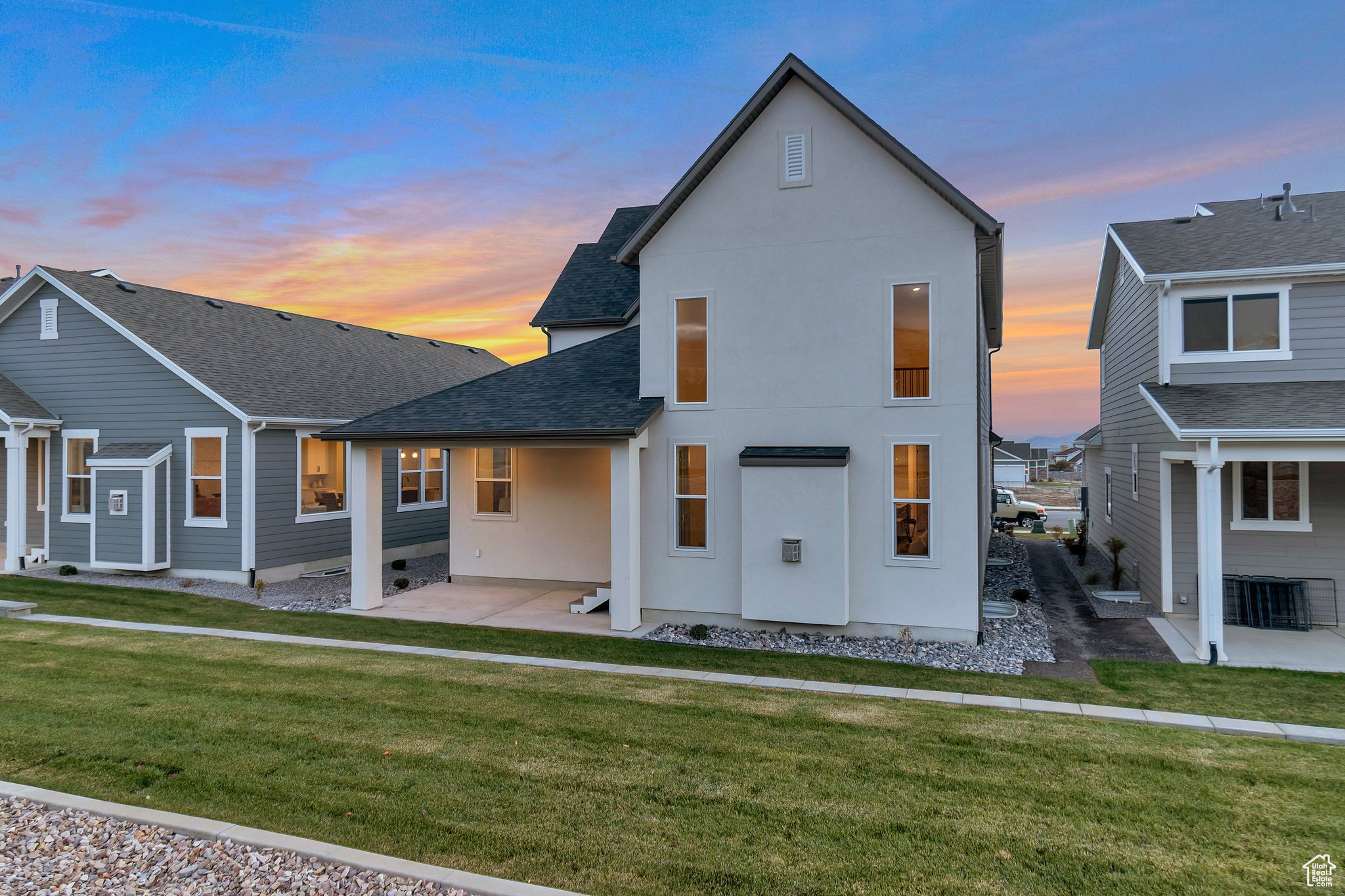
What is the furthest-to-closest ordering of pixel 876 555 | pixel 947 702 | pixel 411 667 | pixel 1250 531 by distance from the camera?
pixel 1250 531 → pixel 876 555 → pixel 411 667 → pixel 947 702

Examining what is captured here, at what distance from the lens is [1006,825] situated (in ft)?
15.9

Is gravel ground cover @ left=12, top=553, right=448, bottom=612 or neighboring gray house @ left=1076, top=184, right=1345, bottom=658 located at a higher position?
neighboring gray house @ left=1076, top=184, right=1345, bottom=658

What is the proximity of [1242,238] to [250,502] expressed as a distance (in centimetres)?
2020

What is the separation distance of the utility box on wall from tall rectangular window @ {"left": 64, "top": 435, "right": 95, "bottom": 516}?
1586 cm

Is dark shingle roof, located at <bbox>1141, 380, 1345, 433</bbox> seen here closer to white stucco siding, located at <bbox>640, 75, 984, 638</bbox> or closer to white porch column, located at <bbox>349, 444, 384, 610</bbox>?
white stucco siding, located at <bbox>640, 75, 984, 638</bbox>

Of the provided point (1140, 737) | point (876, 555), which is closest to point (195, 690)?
point (876, 555)

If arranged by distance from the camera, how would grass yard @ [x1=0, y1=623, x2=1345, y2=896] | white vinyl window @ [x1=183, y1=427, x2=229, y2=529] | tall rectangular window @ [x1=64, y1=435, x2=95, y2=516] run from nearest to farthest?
grass yard @ [x1=0, y1=623, x2=1345, y2=896]
white vinyl window @ [x1=183, y1=427, x2=229, y2=529]
tall rectangular window @ [x1=64, y1=435, x2=95, y2=516]

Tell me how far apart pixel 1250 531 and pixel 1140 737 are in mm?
7539

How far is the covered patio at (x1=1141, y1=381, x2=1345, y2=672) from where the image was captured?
950cm

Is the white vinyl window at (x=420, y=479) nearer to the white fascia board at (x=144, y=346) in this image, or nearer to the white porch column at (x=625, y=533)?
the white fascia board at (x=144, y=346)

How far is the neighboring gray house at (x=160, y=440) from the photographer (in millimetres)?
15219

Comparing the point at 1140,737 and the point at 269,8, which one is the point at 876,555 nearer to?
the point at 1140,737

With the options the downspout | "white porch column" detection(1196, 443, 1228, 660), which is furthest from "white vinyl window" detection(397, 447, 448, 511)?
"white porch column" detection(1196, 443, 1228, 660)

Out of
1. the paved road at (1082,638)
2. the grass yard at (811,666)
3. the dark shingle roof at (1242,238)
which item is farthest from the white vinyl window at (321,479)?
the dark shingle roof at (1242,238)
